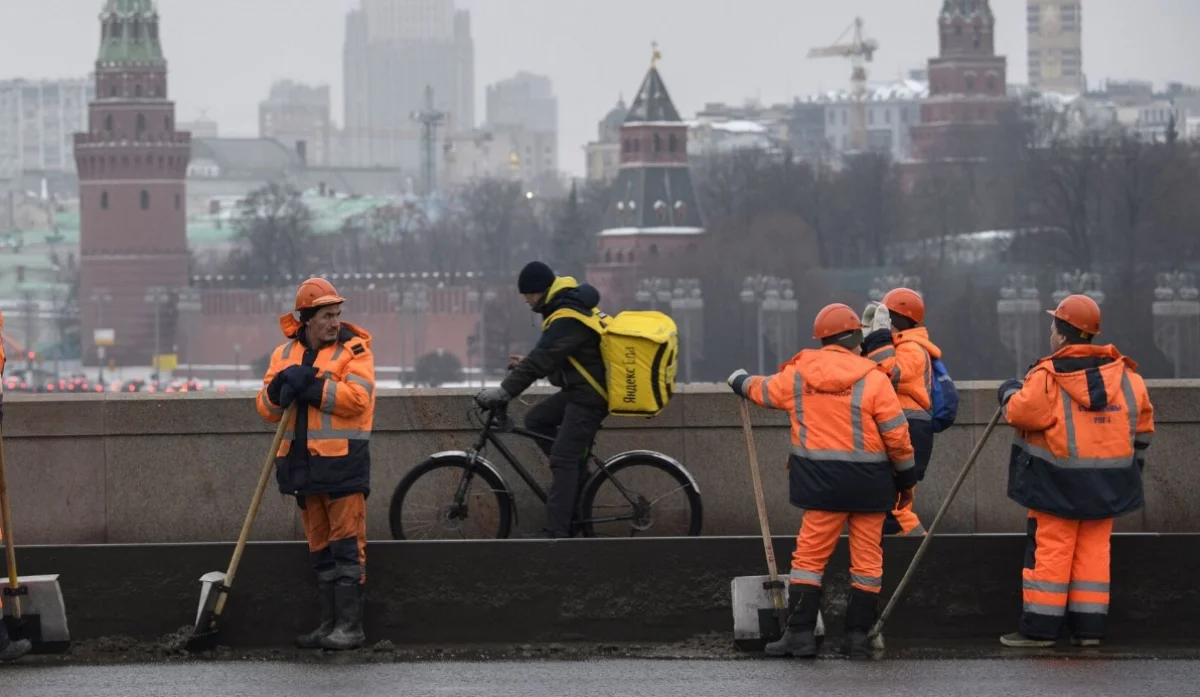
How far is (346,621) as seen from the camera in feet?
32.8

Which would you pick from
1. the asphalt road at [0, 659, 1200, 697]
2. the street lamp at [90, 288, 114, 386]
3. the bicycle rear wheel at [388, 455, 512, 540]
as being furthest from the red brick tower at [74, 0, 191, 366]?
the asphalt road at [0, 659, 1200, 697]

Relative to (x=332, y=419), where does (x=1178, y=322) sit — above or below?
below

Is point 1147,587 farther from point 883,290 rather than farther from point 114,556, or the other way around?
point 883,290

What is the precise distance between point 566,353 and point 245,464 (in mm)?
2034

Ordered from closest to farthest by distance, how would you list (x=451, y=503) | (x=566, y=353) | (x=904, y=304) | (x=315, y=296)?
(x=315, y=296) → (x=904, y=304) → (x=566, y=353) → (x=451, y=503)

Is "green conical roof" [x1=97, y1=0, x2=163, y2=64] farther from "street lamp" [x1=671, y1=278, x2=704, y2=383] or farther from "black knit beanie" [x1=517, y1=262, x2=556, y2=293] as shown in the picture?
"black knit beanie" [x1=517, y1=262, x2=556, y2=293]

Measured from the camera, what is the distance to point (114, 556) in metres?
10.4

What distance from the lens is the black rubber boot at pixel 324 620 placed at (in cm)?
1005

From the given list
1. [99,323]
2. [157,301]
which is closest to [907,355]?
[157,301]

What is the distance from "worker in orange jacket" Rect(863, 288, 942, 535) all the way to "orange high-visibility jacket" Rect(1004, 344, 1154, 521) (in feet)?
2.15

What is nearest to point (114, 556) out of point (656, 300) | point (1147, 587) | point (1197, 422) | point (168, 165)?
point (1147, 587)

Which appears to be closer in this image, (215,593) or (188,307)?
(215,593)

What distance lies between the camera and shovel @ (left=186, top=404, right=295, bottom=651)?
9977 mm

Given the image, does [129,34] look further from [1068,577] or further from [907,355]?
[1068,577]
